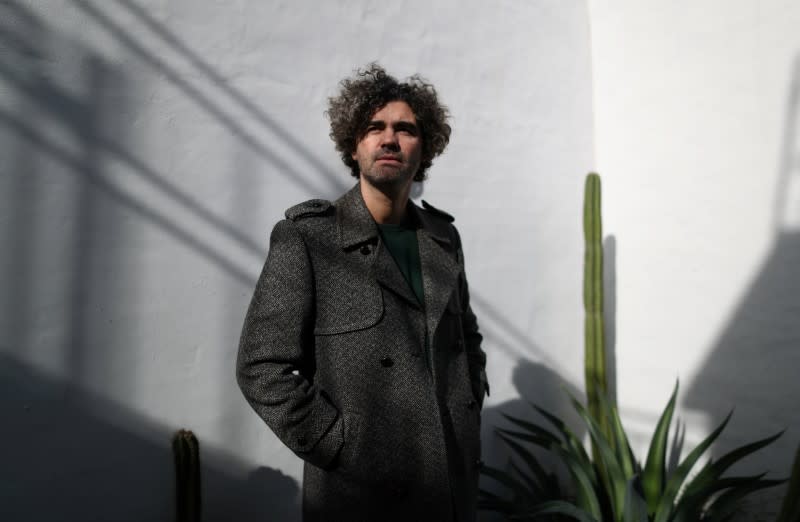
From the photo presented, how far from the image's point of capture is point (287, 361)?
124 centimetres

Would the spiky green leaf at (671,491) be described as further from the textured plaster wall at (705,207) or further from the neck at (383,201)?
the neck at (383,201)

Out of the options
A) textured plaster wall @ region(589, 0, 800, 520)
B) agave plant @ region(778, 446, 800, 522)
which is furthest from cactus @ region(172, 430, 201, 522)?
textured plaster wall @ region(589, 0, 800, 520)

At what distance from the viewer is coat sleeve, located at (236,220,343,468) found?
3.96 ft

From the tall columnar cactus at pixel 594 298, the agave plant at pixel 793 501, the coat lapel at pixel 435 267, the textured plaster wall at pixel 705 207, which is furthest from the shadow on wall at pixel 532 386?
the coat lapel at pixel 435 267

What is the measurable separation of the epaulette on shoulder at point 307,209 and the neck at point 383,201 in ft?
0.33

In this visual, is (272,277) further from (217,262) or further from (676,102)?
(676,102)

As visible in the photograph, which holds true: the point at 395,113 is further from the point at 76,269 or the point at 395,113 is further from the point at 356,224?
the point at 76,269

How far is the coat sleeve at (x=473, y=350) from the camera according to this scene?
1.60 meters

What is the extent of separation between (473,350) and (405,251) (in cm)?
40

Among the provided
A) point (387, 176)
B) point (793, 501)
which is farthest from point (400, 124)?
point (793, 501)

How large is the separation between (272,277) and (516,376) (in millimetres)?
1856

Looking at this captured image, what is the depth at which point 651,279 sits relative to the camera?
290 cm

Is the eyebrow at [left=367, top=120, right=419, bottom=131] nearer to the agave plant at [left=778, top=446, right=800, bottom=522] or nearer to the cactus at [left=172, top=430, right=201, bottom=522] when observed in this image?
the cactus at [left=172, top=430, right=201, bottom=522]

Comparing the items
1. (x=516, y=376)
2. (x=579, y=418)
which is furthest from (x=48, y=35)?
(x=579, y=418)
